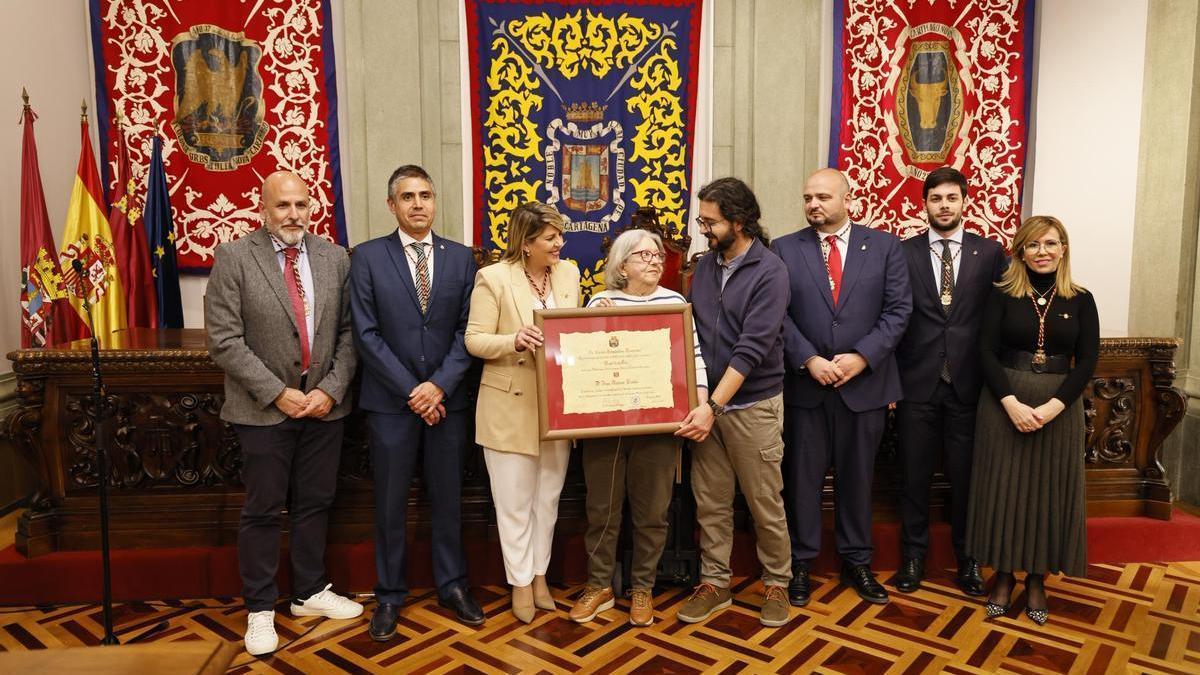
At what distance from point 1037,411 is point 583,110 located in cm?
313

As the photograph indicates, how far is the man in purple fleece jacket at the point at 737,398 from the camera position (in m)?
2.84

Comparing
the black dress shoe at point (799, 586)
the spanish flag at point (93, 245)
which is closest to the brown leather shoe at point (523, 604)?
the black dress shoe at point (799, 586)

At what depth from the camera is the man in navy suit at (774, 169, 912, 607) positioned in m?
3.04

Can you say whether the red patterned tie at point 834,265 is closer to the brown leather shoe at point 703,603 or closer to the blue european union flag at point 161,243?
the brown leather shoe at point 703,603

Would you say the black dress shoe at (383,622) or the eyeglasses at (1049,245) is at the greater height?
the eyeglasses at (1049,245)

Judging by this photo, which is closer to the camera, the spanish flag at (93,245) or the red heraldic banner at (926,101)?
the spanish flag at (93,245)

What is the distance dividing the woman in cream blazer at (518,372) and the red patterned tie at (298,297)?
57 centimetres

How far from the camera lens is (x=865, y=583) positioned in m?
3.16

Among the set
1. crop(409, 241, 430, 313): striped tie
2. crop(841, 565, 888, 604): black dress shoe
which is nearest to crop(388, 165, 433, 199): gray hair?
crop(409, 241, 430, 313): striped tie

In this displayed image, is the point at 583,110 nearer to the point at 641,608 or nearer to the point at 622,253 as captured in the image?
the point at 622,253

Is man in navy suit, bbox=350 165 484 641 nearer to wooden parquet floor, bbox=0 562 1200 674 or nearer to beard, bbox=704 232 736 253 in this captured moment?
wooden parquet floor, bbox=0 562 1200 674

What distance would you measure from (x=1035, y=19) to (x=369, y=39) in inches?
165

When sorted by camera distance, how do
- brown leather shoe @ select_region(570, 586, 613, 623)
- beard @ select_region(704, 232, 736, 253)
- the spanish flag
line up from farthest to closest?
the spanish flag
brown leather shoe @ select_region(570, 586, 613, 623)
beard @ select_region(704, 232, 736, 253)

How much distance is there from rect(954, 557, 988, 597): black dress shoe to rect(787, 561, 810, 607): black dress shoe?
2.12 feet
